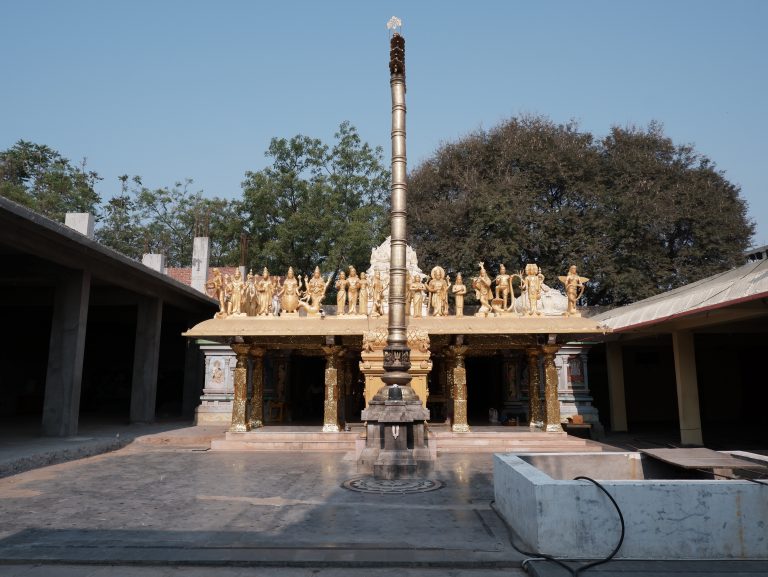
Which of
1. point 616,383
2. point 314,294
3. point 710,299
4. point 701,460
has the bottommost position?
point 701,460

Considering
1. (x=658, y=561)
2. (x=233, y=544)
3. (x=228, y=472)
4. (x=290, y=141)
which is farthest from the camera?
(x=290, y=141)

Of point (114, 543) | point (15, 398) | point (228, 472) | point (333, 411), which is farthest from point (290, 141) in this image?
point (114, 543)

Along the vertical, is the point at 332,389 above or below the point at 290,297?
below

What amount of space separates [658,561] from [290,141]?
31115 millimetres

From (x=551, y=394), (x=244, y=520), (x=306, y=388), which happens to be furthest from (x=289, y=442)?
(x=306, y=388)

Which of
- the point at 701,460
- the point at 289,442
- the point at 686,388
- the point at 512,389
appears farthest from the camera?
the point at 512,389

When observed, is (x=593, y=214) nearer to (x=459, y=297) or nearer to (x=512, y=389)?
(x=512, y=389)

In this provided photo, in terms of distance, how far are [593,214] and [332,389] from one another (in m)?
16.4

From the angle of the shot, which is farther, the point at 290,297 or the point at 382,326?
the point at 290,297

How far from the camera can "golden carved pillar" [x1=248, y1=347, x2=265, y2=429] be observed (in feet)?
50.3

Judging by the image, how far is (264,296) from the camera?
15.4 meters

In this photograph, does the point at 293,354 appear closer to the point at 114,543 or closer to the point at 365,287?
the point at 365,287

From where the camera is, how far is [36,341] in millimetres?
24469

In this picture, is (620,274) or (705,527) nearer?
(705,527)
